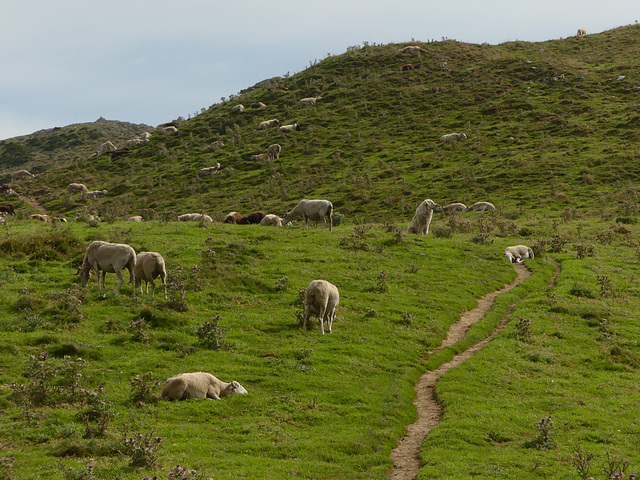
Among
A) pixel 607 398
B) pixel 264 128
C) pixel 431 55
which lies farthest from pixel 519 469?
pixel 431 55

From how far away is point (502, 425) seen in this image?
1563 centimetres

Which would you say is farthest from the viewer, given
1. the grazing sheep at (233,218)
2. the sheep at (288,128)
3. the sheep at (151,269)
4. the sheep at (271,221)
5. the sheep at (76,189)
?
the sheep at (288,128)

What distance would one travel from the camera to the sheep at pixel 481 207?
54019mm

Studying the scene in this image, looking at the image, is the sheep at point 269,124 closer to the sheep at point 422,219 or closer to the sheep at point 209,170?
the sheep at point 209,170

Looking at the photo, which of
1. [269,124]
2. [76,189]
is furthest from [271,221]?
[269,124]

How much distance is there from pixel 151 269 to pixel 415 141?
63.2 meters

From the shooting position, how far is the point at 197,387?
16.0 meters

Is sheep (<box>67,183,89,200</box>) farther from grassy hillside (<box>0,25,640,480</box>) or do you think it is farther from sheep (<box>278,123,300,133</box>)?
sheep (<box>278,123,300,133</box>)

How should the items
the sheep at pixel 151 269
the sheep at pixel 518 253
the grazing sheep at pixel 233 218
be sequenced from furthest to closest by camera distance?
the grazing sheep at pixel 233 218, the sheep at pixel 518 253, the sheep at pixel 151 269

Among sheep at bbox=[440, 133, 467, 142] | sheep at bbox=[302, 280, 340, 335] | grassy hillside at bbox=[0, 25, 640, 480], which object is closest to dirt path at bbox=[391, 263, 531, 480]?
grassy hillside at bbox=[0, 25, 640, 480]

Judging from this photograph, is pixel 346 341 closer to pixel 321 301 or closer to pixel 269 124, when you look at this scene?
pixel 321 301

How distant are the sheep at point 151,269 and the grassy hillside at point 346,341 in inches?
25.3

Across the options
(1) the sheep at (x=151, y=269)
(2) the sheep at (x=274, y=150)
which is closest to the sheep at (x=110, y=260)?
(1) the sheep at (x=151, y=269)

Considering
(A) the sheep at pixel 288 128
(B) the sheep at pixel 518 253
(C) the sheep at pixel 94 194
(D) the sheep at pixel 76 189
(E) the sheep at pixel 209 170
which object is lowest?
(B) the sheep at pixel 518 253
